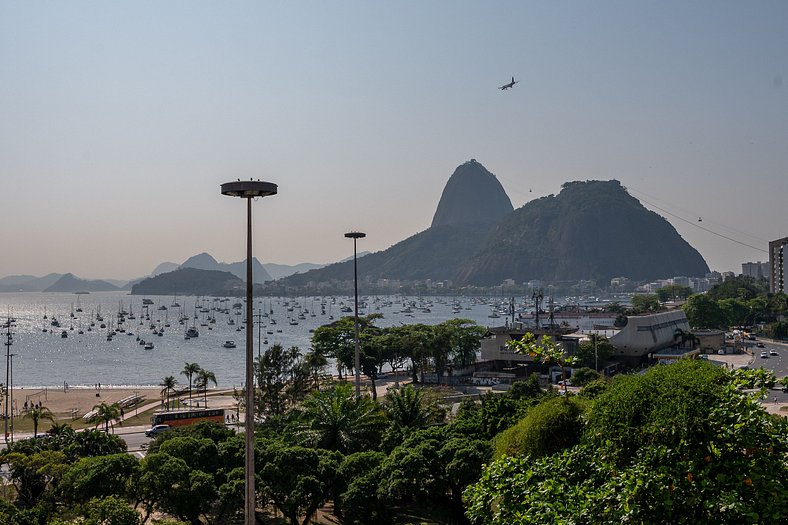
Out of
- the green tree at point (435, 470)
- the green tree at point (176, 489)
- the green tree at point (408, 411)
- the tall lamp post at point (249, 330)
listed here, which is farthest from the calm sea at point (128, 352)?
the tall lamp post at point (249, 330)

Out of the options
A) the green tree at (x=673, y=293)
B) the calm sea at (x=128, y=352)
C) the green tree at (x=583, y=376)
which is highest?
the green tree at (x=673, y=293)

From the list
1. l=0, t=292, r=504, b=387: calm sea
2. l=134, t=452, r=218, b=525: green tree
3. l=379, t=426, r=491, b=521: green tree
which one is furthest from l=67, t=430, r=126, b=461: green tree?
l=0, t=292, r=504, b=387: calm sea

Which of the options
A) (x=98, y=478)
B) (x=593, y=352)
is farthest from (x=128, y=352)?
(x=98, y=478)

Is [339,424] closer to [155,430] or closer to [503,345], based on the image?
[155,430]

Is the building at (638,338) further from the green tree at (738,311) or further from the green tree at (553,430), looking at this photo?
the green tree at (553,430)

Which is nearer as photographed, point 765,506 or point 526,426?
point 765,506

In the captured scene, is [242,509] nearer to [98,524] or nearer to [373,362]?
[98,524]

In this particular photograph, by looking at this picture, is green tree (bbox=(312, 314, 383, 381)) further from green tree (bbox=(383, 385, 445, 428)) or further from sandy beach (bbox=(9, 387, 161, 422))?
green tree (bbox=(383, 385, 445, 428))

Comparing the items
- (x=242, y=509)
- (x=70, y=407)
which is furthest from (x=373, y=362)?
(x=242, y=509)
